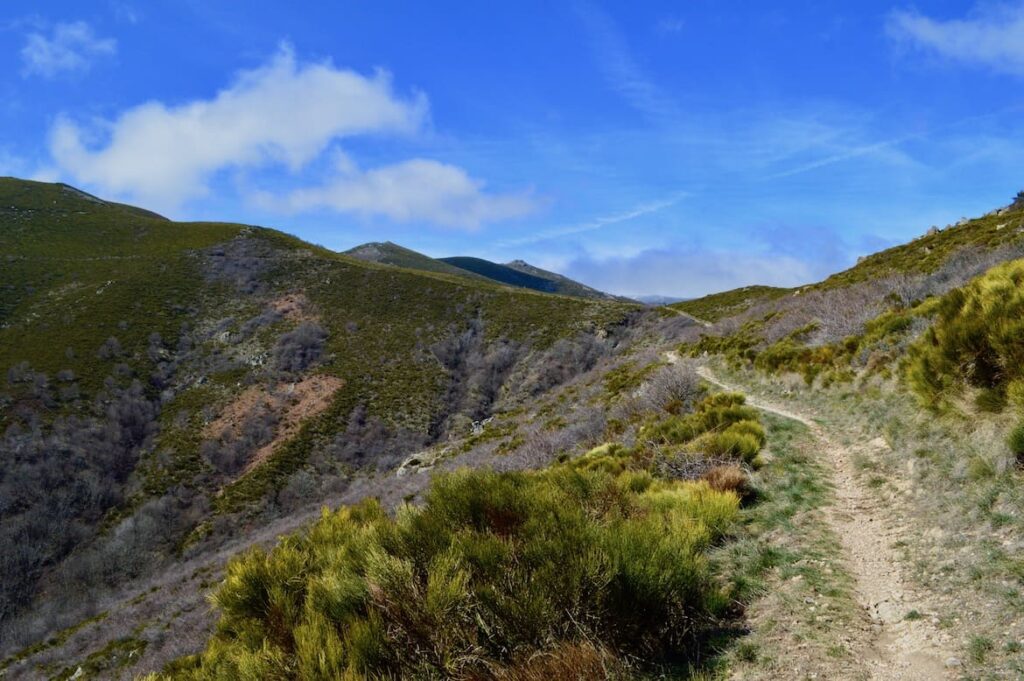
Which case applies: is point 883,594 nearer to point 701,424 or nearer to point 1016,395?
point 1016,395

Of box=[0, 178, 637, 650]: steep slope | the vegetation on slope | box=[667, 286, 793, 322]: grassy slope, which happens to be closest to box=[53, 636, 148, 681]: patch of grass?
box=[0, 178, 637, 650]: steep slope

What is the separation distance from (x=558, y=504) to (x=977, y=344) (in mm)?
5991

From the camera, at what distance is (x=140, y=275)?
59.0 metres

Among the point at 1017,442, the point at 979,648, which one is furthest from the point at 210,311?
the point at 979,648

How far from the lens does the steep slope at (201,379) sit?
107 ft

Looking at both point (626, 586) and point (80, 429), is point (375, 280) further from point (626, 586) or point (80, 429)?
point (626, 586)

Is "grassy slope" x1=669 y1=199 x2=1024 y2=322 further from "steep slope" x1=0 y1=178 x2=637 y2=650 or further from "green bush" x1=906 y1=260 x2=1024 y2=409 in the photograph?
"steep slope" x1=0 y1=178 x2=637 y2=650

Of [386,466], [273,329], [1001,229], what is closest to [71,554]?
[386,466]

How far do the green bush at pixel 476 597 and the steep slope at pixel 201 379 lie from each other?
29286 mm

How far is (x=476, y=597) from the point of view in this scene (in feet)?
12.7

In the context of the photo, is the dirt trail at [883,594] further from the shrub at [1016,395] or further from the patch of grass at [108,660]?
the patch of grass at [108,660]

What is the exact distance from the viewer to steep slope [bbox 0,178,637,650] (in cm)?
3269

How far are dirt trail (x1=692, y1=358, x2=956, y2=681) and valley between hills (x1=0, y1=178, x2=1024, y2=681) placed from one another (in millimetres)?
31

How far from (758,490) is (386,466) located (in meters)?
33.3
